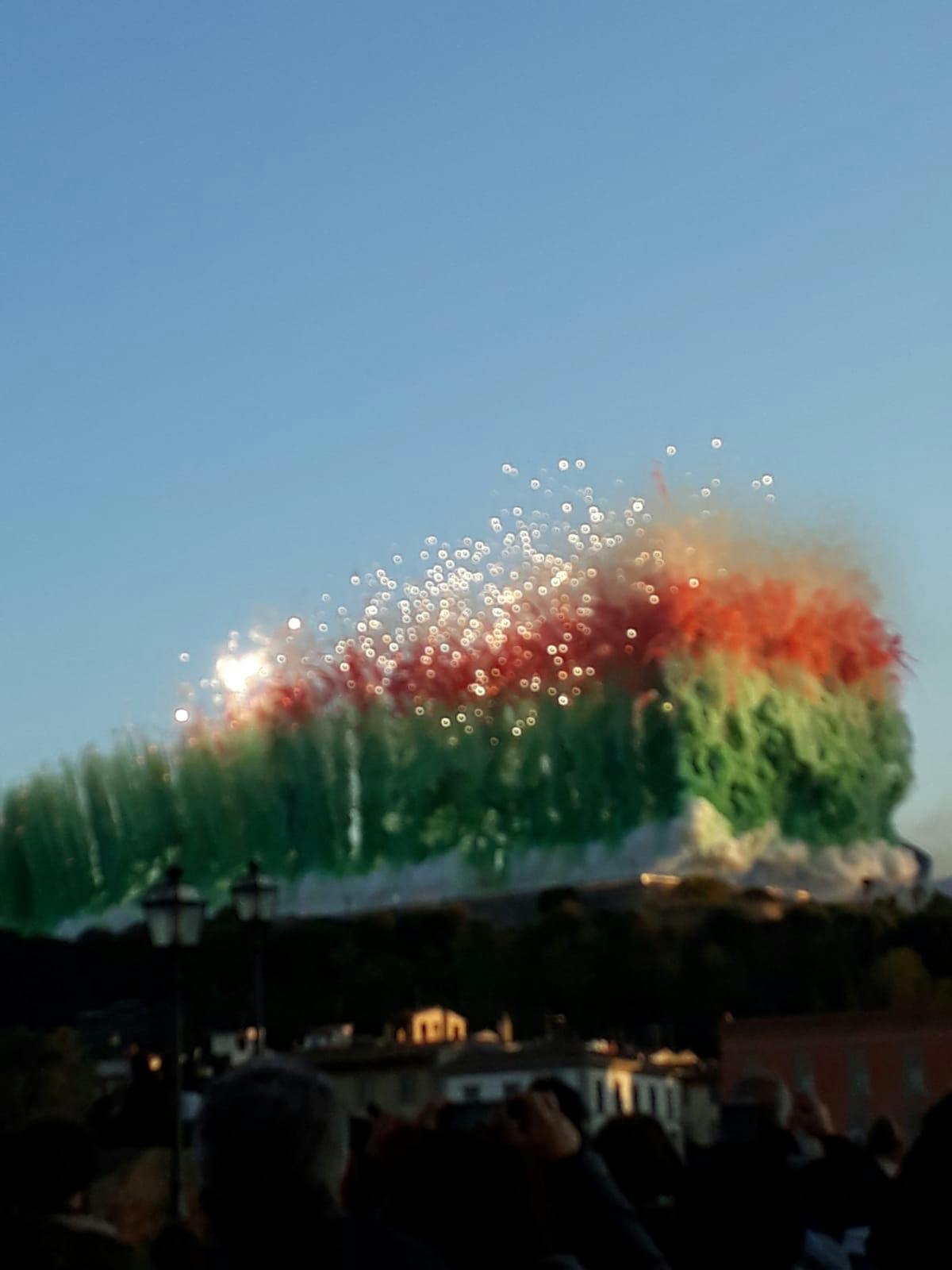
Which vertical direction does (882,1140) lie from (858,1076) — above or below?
above

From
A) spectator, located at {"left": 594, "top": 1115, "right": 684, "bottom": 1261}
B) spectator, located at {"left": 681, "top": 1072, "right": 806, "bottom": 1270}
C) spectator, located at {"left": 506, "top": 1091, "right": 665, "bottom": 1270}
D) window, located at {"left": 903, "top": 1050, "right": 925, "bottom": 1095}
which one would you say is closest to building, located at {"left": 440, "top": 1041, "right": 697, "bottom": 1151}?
window, located at {"left": 903, "top": 1050, "right": 925, "bottom": 1095}

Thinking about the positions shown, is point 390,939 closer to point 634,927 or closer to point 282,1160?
point 634,927

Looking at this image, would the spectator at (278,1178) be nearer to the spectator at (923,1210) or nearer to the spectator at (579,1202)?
the spectator at (923,1210)

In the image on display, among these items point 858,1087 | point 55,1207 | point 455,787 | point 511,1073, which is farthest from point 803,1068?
point 55,1207

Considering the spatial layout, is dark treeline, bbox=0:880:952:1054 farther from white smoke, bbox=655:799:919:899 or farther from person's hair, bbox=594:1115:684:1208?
person's hair, bbox=594:1115:684:1208

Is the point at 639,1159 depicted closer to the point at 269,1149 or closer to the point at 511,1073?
the point at 269,1149

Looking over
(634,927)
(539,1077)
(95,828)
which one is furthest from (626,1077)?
(539,1077)
